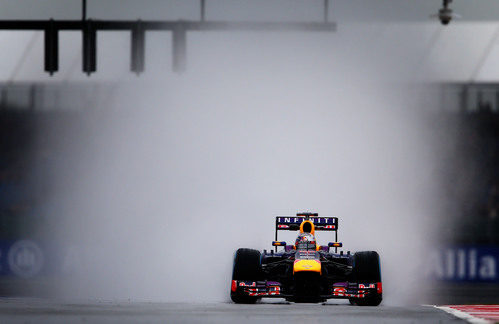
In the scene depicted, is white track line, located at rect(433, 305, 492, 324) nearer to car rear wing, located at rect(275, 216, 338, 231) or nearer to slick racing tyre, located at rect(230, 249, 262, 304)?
slick racing tyre, located at rect(230, 249, 262, 304)

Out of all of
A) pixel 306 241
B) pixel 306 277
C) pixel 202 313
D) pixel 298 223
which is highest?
pixel 298 223

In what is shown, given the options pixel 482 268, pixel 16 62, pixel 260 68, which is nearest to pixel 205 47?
pixel 260 68

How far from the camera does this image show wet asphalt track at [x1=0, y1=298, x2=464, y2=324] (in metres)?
12.7

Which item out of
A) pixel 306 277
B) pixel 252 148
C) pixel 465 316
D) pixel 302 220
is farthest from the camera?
pixel 252 148

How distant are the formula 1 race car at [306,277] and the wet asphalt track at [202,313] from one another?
0.78ft

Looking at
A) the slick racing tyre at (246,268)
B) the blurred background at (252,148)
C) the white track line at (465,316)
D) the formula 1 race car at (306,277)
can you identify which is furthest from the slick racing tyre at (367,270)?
the blurred background at (252,148)

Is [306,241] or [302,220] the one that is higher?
[302,220]

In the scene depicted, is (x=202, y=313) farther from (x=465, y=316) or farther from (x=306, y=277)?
(x=465, y=316)

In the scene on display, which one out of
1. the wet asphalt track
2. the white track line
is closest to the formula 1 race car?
the wet asphalt track

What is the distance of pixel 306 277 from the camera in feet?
50.8

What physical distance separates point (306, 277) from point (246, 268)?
3.56ft

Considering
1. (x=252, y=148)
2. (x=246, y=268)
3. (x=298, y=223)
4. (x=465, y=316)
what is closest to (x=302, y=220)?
(x=298, y=223)

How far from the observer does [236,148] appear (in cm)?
3816

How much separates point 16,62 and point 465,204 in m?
15.4
